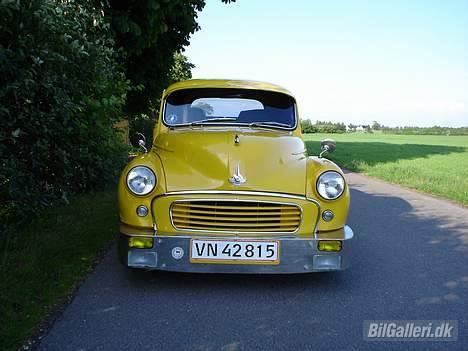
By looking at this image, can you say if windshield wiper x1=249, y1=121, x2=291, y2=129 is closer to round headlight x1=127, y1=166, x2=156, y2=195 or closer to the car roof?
the car roof

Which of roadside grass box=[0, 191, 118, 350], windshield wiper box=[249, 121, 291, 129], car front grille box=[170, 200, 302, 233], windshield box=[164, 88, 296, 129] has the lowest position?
roadside grass box=[0, 191, 118, 350]

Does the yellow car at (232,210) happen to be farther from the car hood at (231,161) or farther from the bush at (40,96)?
the bush at (40,96)

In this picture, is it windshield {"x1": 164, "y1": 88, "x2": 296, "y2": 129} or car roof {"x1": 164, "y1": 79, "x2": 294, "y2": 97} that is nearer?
windshield {"x1": 164, "y1": 88, "x2": 296, "y2": 129}

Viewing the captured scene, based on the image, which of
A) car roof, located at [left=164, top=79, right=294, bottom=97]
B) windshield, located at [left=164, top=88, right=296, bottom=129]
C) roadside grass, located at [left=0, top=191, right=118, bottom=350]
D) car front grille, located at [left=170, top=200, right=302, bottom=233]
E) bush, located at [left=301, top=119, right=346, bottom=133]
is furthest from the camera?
bush, located at [left=301, top=119, right=346, bottom=133]

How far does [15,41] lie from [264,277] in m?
2.77

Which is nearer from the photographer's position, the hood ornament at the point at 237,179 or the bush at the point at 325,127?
the hood ornament at the point at 237,179

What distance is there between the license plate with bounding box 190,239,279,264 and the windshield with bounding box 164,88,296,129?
5.85 ft

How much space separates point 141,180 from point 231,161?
754 mm

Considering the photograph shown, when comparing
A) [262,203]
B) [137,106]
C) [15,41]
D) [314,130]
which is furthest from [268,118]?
[314,130]

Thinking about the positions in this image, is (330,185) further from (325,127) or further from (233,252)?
(325,127)

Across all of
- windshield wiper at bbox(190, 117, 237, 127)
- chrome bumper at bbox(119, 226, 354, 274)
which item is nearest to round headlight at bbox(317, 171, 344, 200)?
chrome bumper at bbox(119, 226, 354, 274)

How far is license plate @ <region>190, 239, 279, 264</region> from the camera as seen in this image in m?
3.61

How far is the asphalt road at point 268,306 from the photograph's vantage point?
287cm

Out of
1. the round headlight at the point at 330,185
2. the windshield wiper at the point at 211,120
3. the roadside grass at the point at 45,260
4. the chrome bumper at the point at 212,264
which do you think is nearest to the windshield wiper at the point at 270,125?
the windshield wiper at the point at 211,120
